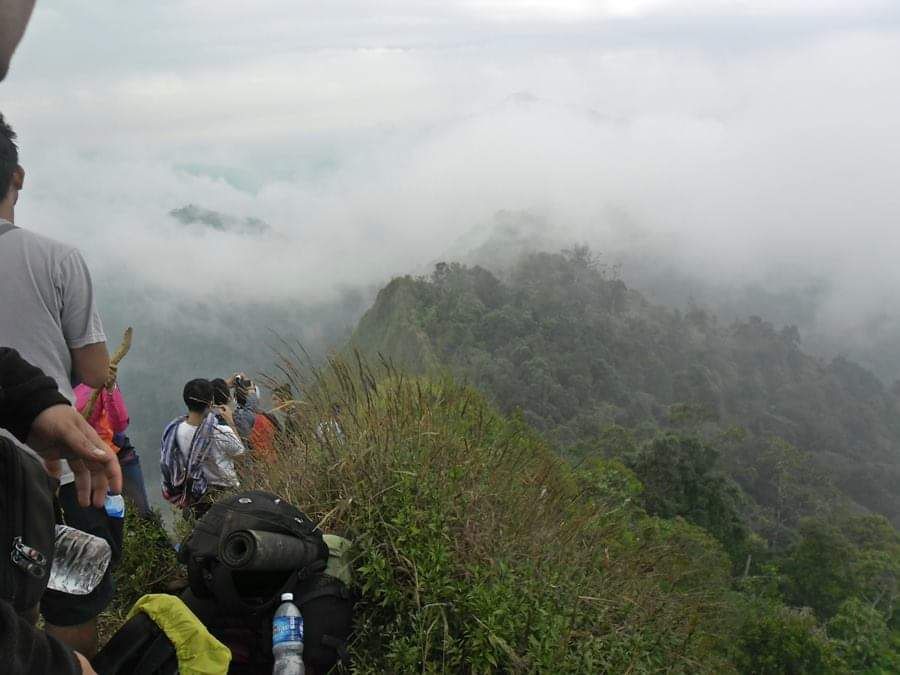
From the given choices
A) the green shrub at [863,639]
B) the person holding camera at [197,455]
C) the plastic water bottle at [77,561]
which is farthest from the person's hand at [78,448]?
the green shrub at [863,639]

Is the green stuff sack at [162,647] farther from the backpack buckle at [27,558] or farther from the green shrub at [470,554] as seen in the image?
the green shrub at [470,554]

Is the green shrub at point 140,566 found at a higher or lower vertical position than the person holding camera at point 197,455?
lower

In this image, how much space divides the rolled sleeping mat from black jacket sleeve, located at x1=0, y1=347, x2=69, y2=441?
111cm

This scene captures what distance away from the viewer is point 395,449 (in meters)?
3.38

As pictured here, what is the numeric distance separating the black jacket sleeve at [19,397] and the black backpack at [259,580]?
112 cm

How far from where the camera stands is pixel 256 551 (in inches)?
90.1

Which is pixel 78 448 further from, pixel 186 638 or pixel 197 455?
pixel 197 455

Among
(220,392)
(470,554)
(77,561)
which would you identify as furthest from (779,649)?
(77,561)

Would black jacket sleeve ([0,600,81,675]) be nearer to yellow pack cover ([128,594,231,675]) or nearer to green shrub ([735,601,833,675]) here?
yellow pack cover ([128,594,231,675])

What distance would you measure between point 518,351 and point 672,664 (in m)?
49.7

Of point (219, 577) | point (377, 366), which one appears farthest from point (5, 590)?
point (377, 366)

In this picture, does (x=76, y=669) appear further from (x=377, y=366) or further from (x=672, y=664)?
(x=377, y=366)

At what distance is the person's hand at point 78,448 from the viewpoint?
1298 mm

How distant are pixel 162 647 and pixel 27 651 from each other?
0.97 m
